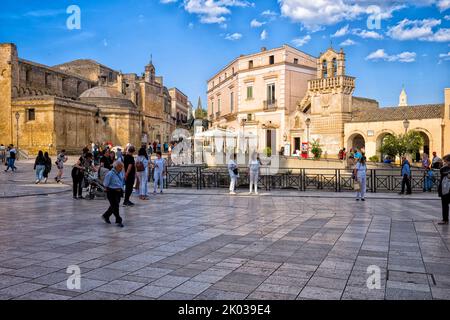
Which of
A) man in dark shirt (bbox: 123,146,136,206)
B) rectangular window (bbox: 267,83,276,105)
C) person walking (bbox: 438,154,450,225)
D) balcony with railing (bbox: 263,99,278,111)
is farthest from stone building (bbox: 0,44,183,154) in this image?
person walking (bbox: 438,154,450,225)

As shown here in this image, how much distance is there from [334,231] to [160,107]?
190 ft

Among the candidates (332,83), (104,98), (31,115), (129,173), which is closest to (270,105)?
(332,83)

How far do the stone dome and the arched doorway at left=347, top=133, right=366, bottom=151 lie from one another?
24921 millimetres

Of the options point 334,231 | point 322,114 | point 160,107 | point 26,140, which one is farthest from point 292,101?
point 334,231

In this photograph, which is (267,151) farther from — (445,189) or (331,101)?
(445,189)

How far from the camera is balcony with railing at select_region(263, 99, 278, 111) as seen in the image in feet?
131

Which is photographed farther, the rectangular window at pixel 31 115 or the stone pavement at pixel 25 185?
the rectangular window at pixel 31 115

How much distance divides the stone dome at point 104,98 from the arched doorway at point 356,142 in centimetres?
2492

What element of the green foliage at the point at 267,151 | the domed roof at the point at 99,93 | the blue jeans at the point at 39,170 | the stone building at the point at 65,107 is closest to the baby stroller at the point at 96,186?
the blue jeans at the point at 39,170

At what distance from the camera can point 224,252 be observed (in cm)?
632

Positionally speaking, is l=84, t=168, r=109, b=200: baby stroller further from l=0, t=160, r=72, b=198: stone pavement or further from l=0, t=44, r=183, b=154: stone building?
l=0, t=44, r=183, b=154: stone building

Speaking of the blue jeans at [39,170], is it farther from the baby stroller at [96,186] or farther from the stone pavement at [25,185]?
the baby stroller at [96,186]

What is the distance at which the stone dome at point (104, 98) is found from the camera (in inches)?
1849

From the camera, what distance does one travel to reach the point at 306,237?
7.46 m
